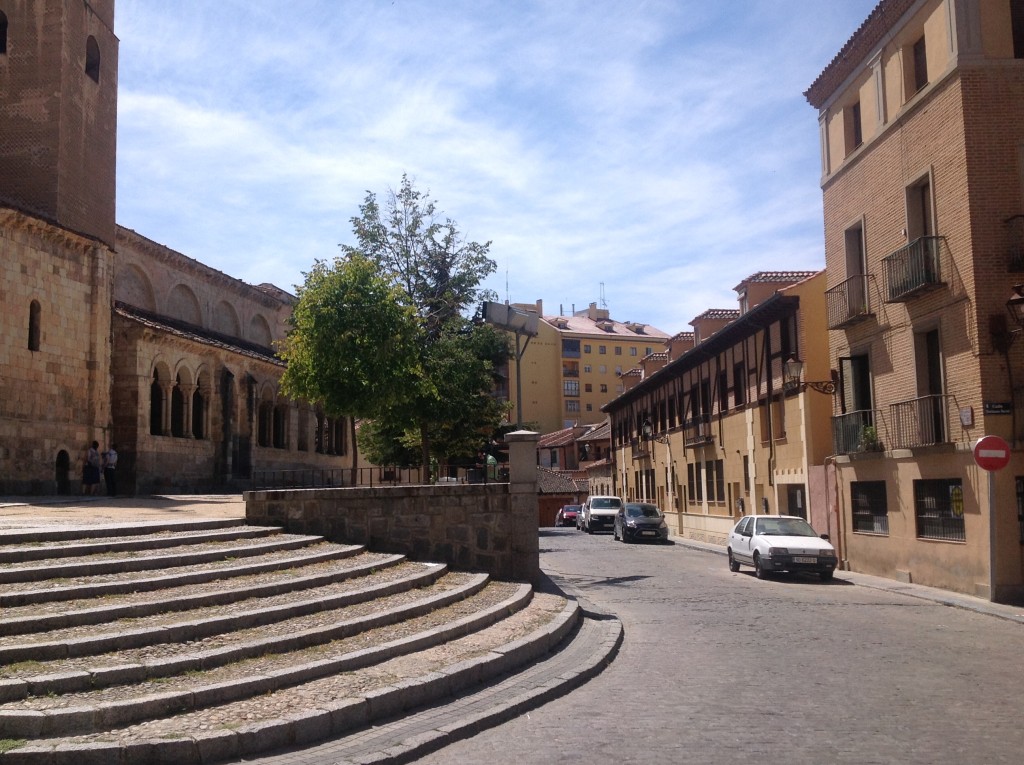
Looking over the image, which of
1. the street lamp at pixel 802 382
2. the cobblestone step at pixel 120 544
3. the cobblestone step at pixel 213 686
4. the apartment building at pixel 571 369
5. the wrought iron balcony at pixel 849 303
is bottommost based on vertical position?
the cobblestone step at pixel 213 686

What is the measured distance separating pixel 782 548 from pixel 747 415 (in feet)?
37.0

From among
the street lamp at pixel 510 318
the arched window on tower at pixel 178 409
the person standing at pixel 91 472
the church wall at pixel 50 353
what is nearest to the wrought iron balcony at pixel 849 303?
the street lamp at pixel 510 318

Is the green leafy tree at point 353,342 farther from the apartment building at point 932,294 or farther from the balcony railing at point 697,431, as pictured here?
the balcony railing at point 697,431

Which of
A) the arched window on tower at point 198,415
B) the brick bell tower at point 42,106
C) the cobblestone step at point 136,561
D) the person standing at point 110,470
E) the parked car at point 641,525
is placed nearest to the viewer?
the cobblestone step at point 136,561

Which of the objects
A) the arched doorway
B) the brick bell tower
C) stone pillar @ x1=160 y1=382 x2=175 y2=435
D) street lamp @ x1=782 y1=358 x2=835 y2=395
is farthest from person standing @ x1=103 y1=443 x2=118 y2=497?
street lamp @ x1=782 y1=358 x2=835 y2=395

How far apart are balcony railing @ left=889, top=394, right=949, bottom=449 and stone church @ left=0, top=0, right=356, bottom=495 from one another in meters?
13.4

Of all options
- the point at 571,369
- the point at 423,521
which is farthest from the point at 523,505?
the point at 571,369

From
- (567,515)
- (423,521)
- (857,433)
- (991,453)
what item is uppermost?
(857,433)

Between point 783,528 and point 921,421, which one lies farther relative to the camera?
point 783,528

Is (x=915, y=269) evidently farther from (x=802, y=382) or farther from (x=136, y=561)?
(x=136, y=561)

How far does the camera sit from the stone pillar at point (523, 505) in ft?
48.0

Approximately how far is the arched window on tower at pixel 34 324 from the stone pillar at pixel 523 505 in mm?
16678

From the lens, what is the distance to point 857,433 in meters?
20.9

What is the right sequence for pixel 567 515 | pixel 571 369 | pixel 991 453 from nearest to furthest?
pixel 991 453 < pixel 567 515 < pixel 571 369
